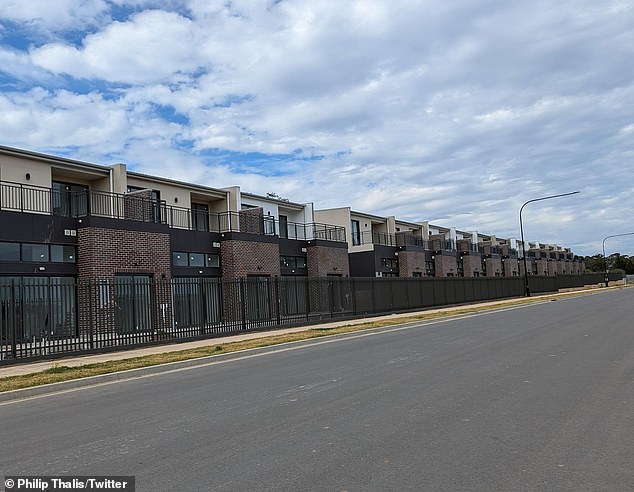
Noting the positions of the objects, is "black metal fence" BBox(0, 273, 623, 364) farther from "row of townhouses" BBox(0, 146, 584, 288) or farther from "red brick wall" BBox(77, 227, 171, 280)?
"row of townhouses" BBox(0, 146, 584, 288)

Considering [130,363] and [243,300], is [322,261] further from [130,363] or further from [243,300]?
[130,363]

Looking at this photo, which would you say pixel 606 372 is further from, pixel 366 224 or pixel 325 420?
pixel 366 224

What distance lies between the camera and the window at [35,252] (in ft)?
71.9

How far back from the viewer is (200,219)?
33.5m

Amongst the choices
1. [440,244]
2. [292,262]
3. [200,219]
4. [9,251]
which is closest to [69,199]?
[9,251]

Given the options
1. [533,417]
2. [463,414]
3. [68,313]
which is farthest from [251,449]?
[68,313]

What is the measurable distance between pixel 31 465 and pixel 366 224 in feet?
148

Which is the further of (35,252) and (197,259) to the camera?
(197,259)

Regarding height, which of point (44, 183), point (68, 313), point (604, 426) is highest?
point (44, 183)

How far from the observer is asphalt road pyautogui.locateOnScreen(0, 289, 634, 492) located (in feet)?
16.8

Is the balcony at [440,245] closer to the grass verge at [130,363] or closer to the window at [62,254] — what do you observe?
the grass verge at [130,363]

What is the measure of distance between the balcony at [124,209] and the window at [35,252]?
1.35 meters

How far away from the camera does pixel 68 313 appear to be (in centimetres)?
1738

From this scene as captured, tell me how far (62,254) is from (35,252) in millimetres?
1119
